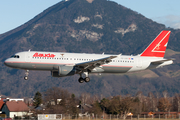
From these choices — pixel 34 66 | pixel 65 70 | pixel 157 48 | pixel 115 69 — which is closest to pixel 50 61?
pixel 34 66

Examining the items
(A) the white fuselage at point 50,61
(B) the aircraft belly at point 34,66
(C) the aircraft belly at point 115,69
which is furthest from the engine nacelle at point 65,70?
(C) the aircraft belly at point 115,69

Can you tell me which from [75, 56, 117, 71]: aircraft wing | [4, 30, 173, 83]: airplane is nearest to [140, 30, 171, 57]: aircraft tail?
[4, 30, 173, 83]: airplane

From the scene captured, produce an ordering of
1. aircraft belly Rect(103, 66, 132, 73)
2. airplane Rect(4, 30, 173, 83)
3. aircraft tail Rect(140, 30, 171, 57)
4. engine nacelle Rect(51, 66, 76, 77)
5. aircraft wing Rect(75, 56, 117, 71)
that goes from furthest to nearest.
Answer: aircraft tail Rect(140, 30, 171, 57)
aircraft belly Rect(103, 66, 132, 73)
airplane Rect(4, 30, 173, 83)
engine nacelle Rect(51, 66, 76, 77)
aircraft wing Rect(75, 56, 117, 71)

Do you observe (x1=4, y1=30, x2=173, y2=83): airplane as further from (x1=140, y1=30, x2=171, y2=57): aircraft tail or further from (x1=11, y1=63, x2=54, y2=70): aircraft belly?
(x1=140, y1=30, x2=171, y2=57): aircraft tail

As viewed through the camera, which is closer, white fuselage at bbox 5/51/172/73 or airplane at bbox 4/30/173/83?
airplane at bbox 4/30/173/83

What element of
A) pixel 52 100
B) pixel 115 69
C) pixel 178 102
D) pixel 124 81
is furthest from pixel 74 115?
pixel 124 81

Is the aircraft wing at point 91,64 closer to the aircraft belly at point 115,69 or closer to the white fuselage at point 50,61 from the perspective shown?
the white fuselage at point 50,61

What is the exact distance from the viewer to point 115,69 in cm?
5516

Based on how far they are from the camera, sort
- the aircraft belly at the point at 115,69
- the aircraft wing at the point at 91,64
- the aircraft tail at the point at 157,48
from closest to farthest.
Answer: the aircraft wing at the point at 91,64 < the aircraft belly at the point at 115,69 < the aircraft tail at the point at 157,48

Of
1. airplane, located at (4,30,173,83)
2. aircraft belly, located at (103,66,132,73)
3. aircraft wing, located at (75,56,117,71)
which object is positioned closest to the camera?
aircraft wing, located at (75,56,117,71)

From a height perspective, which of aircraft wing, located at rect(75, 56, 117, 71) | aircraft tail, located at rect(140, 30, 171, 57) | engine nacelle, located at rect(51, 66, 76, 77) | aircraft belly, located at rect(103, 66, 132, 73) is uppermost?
aircraft tail, located at rect(140, 30, 171, 57)

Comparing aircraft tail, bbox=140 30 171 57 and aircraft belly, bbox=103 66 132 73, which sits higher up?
aircraft tail, bbox=140 30 171 57

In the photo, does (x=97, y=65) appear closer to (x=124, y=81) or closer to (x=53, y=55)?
(x=53, y=55)

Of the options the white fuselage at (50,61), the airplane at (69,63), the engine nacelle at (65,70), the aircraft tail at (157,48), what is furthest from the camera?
the aircraft tail at (157,48)
